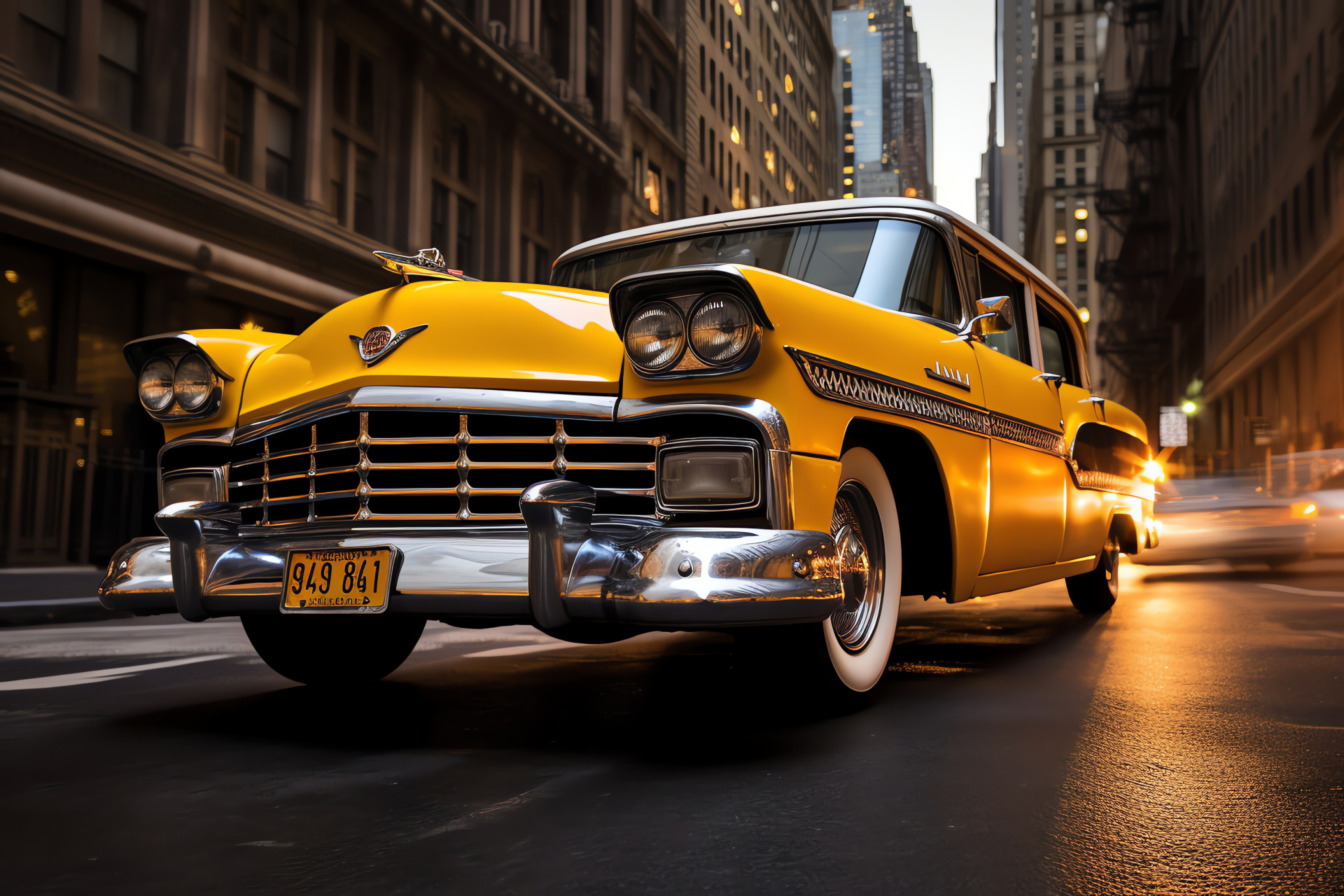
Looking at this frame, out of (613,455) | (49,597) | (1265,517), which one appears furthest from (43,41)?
(1265,517)

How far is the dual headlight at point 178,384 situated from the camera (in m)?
4.20

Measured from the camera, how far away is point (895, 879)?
7.32 ft

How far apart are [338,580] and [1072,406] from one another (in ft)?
13.6

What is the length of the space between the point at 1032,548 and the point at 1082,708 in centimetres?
132

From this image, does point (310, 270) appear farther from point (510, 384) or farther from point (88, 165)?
point (510, 384)

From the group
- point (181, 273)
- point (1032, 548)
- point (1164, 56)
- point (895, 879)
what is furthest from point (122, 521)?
point (1164, 56)

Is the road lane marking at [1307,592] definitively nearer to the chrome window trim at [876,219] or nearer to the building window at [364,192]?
the chrome window trim at [876,219]

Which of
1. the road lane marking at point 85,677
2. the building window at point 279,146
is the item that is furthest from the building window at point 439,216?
the road lane marking at point 85,677

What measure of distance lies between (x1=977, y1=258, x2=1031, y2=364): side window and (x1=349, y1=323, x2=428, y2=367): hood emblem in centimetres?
266

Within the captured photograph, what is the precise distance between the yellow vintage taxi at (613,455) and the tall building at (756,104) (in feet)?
123

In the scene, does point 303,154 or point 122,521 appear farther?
point 303,154

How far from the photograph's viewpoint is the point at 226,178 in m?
16.3

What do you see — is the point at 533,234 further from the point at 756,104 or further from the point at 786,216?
the point at 756,104

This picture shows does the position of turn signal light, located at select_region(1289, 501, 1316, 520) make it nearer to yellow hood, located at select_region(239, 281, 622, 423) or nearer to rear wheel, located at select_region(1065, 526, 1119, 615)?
rear wheel, located at select_region(1065, 526, 1119, 615)
